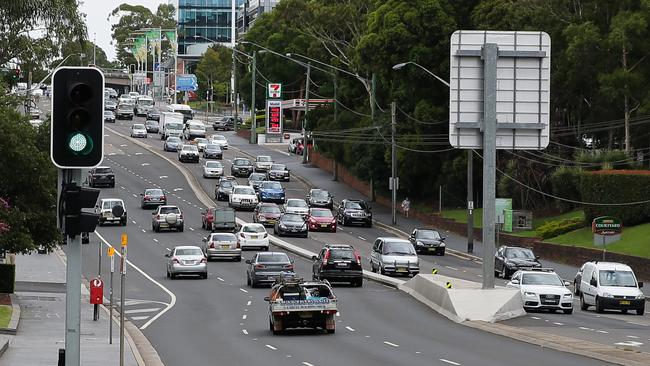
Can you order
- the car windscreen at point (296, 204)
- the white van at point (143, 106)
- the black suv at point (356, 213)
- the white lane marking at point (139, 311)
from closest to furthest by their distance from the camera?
the white lane marking at point (139, 311)
the car windscreen at point (296, 204)
the black suv at point (356, 213)
the white van at point (143, 106)

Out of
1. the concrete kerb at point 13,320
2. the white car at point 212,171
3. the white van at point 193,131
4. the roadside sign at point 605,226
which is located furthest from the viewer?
the white van at point 193,131

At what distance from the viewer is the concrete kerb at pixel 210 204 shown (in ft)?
167

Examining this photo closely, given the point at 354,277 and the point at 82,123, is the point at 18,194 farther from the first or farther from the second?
the point at 82,123

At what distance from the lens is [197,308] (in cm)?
4191

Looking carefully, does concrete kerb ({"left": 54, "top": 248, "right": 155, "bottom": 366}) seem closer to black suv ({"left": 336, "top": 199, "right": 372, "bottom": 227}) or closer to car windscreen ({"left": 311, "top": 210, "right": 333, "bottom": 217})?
car windscreen ({"left": 311, "top": 210, "right": 333, "bottom": 217})

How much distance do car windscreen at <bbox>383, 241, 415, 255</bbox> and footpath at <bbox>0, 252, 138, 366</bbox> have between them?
12.1 m

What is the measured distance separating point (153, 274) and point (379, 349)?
25.0 m

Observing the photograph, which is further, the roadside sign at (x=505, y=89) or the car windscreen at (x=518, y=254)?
the car windscreen at (x=518, y=254)

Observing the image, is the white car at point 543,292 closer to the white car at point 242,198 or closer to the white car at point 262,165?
the white car at point 242,198

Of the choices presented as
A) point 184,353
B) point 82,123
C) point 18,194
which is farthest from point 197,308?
point 82,123

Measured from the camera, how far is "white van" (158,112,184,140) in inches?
5133

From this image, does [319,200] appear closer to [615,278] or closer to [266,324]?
[615,278]

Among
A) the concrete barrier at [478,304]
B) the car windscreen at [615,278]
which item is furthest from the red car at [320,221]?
the concrete barrier at [478,304]

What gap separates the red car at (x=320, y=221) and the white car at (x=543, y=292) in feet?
98.9
